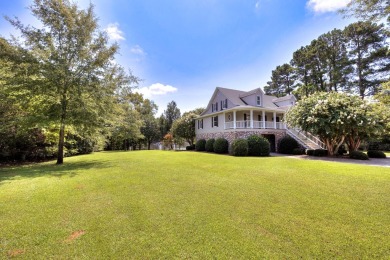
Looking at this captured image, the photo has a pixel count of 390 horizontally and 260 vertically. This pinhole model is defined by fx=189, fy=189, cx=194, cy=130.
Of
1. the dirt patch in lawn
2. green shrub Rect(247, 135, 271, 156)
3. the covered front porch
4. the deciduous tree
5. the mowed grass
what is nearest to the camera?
the mowed grass

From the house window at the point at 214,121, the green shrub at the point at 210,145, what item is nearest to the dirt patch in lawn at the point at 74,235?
the green shrub at the point at 210,145

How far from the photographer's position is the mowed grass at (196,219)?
3.05 metres

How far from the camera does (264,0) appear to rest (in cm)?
1068

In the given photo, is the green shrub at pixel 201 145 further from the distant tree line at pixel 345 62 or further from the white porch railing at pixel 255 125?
the distant tree line at pixel 345 62

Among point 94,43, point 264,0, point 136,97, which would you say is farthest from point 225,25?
point 136,97

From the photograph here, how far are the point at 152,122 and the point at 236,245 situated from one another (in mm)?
34583

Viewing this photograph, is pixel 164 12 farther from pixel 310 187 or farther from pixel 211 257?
pixel 211 257

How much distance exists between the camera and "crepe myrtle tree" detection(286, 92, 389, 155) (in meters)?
13.5

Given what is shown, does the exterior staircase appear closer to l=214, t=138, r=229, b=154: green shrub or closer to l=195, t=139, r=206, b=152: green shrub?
l=214, t=138, r=229, b=154: green shrub

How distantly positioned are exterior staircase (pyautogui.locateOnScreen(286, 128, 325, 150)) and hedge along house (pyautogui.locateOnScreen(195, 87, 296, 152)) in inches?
38.7

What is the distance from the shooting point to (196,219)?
159 inches

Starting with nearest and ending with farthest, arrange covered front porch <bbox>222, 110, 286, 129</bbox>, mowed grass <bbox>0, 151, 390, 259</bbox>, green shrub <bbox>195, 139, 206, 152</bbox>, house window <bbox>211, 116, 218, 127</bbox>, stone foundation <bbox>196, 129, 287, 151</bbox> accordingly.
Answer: mowed grass <bbox>0, 151, 390, 259</bbox> < stone foundation <bbox>196, 129, 287, 151</bbox> < covered front porch <bbox>222, 110, 286, 129</bbox> < house window <bbox>211, 116, 218, 127</bbox> < green shrub <bbox>195, 139, 206, 152</bbox>

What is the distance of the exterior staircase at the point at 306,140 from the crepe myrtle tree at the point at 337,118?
265 cm

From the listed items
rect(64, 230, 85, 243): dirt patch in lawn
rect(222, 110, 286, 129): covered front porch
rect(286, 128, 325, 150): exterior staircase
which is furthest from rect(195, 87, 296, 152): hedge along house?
rect(64, 230, 85, 243): dirt patch in lawn
